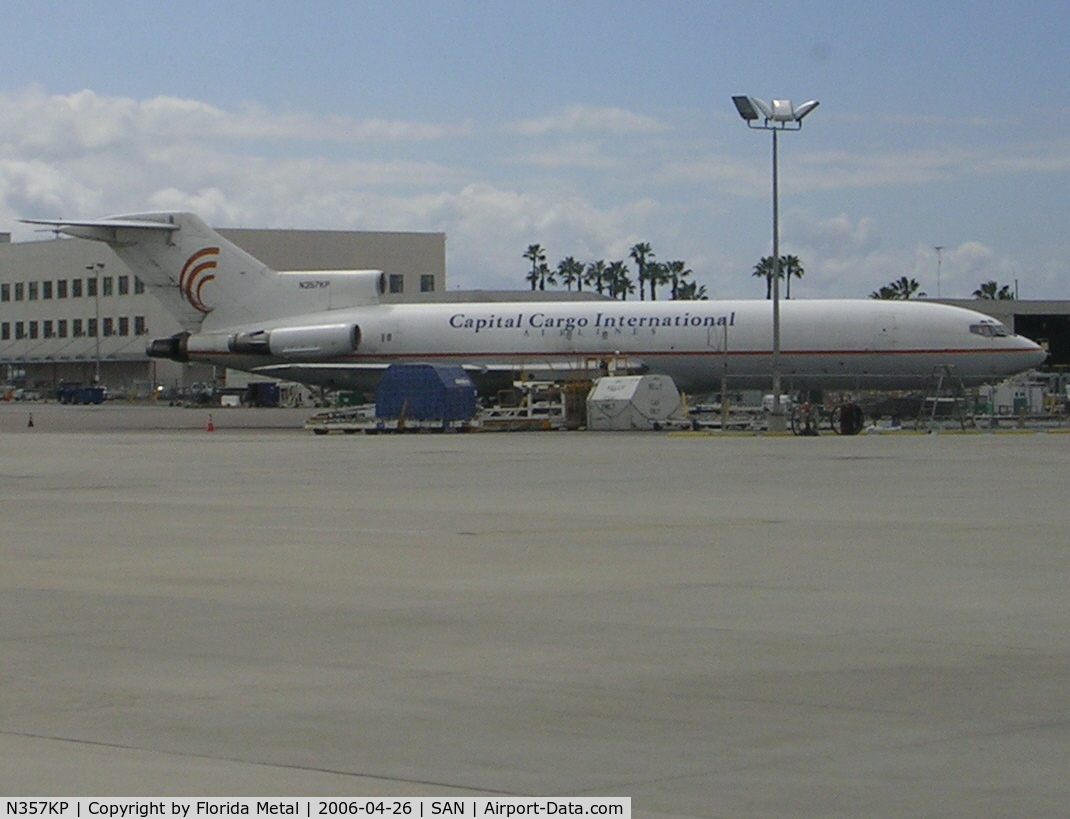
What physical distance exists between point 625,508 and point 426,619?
9.75m

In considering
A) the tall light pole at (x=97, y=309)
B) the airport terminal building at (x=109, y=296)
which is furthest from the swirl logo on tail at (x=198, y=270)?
the tall light pole at (x=97, y=309)

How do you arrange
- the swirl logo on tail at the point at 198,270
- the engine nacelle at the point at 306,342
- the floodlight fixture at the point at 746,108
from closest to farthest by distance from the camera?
the floodlight fixture at the point at 746,108, the engine nacelle at the point at 306,342, the swirl logo on tail at the point at 198,270

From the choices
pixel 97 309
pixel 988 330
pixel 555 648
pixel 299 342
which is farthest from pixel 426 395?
pixel 97 309

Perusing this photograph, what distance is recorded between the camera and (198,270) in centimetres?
5688

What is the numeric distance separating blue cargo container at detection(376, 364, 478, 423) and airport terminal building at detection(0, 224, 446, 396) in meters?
67.4

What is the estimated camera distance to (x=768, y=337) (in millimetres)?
52000

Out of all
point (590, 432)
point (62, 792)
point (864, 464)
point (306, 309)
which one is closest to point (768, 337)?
point (590, 432)

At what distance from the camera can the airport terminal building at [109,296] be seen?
4786 inches

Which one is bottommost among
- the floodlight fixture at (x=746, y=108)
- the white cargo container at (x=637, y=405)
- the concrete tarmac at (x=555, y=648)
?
the concrete tarmac at (x=555, y=648)

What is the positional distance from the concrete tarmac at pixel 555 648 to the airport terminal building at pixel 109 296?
98.2 metres

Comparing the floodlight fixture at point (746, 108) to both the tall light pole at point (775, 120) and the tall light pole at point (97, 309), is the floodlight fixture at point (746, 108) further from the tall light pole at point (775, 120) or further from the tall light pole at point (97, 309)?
the tall light pole at point (97, 309)

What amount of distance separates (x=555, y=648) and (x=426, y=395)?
3884 centimetres

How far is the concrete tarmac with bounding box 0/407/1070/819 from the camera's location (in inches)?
284

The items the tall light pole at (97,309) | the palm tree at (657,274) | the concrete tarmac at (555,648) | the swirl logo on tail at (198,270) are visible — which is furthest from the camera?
the palm tree at (657,274)
